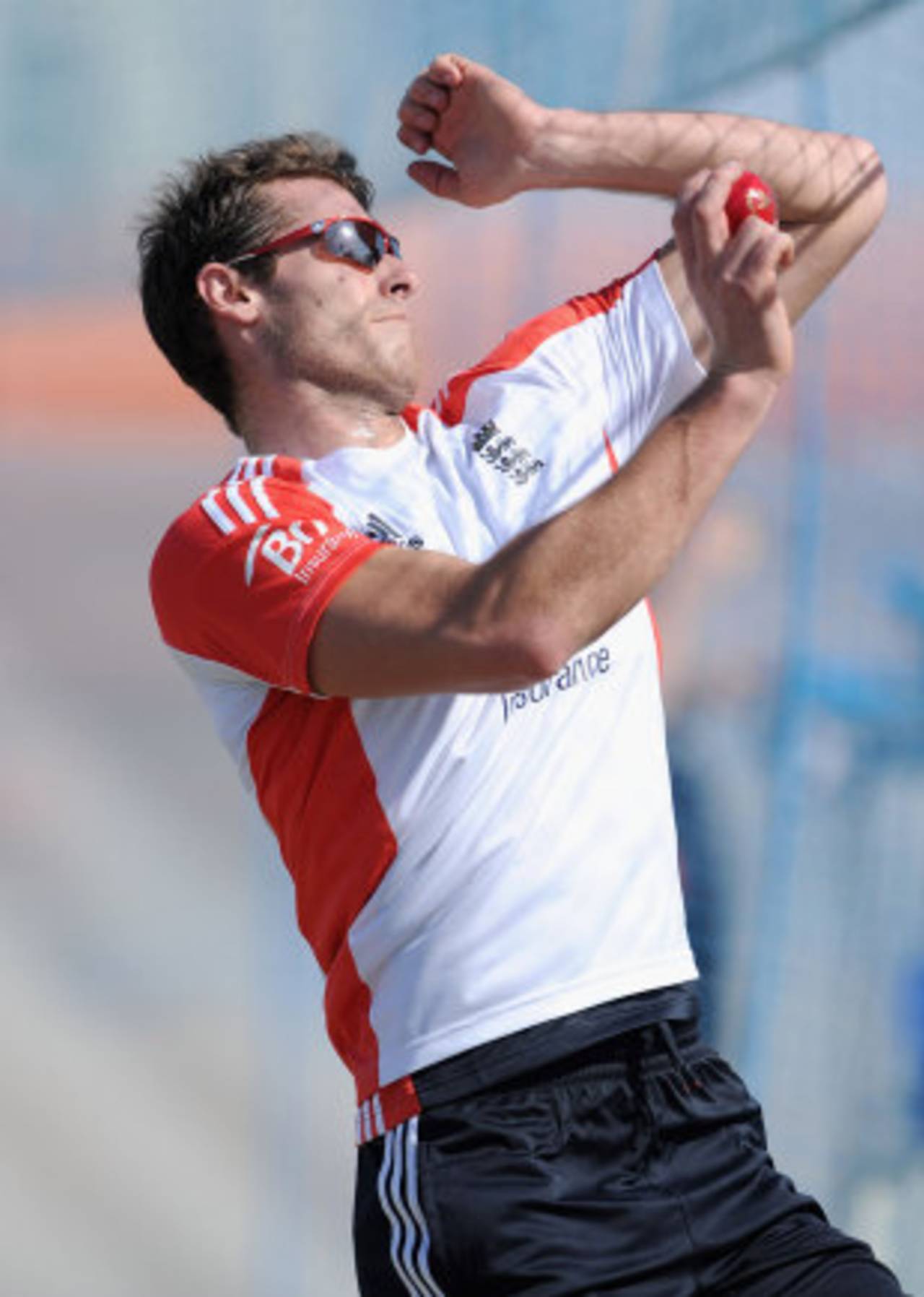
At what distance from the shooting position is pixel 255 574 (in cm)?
203

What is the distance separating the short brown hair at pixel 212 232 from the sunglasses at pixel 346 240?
2 centimetres

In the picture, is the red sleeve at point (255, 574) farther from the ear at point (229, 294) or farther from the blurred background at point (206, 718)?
the blurred background at point (206, 718)

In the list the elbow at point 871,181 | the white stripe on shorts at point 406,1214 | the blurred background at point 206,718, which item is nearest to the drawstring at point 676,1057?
the white stripe on shorts at point 406,1214

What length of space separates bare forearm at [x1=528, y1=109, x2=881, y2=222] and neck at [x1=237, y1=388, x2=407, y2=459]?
0.36 m

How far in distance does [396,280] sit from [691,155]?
0.37m

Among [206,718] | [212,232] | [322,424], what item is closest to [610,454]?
[322,424]

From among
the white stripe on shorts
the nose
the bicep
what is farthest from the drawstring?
the nose

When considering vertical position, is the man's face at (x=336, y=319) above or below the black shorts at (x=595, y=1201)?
above

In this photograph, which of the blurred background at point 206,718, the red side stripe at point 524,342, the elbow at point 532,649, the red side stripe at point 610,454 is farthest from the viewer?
the blurred background at point 206,718

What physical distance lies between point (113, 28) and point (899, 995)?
1884mm

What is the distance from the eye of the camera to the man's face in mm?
2334

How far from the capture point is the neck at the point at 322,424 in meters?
2.32

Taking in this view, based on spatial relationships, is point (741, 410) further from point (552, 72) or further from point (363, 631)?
point (552, 72)

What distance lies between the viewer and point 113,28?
3070 mm
